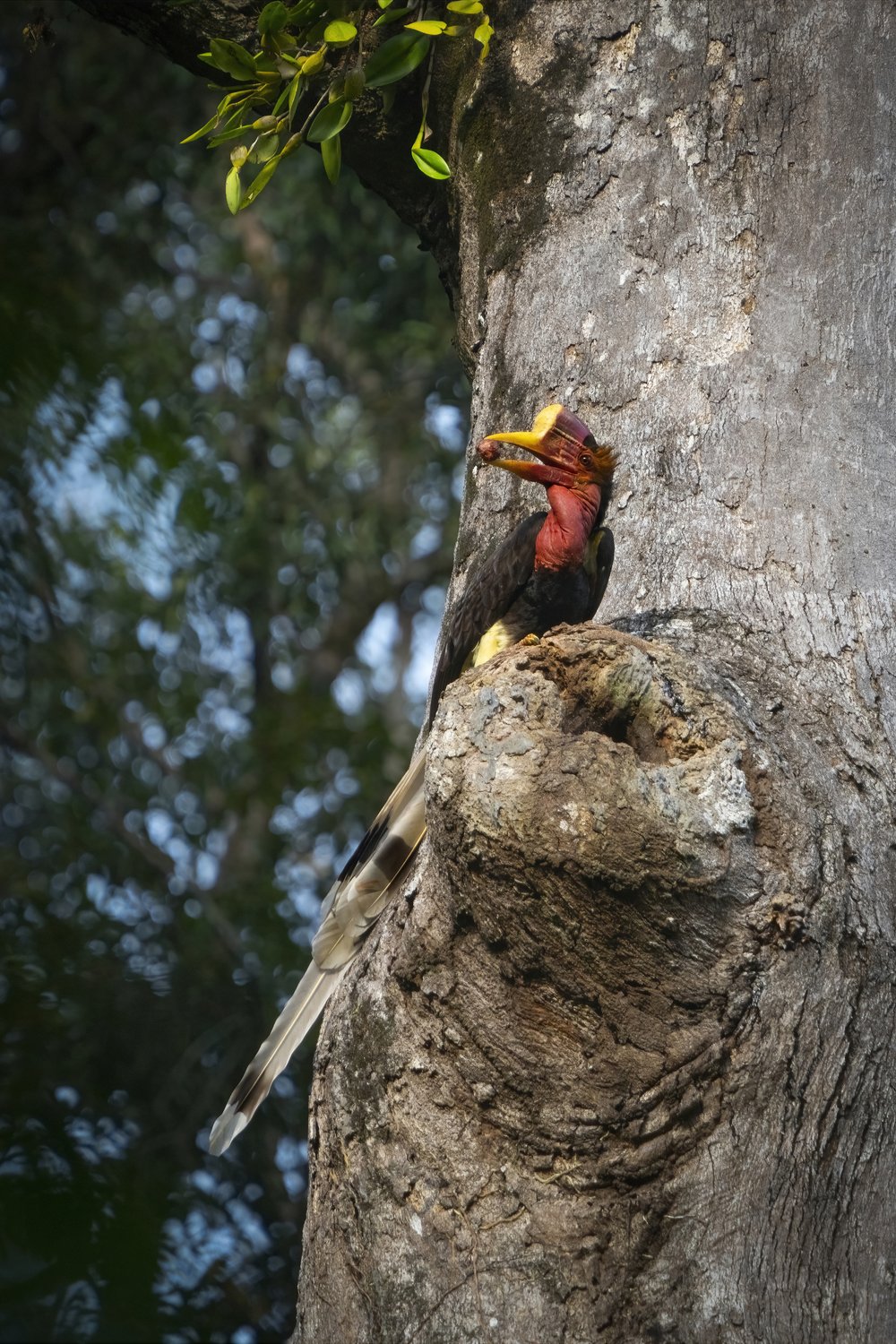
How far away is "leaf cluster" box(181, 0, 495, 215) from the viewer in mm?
2424

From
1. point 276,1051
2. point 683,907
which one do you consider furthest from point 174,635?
point 683,907

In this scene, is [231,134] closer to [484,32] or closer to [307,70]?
[307,70]

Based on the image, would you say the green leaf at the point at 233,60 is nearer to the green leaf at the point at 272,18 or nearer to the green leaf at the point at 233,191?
the green leaf at the point at 272,18

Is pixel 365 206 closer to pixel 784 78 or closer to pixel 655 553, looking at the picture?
pixel 784 78

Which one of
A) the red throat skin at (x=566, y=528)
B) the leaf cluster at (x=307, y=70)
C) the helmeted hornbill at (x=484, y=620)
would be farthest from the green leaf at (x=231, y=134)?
the red throat skin at (x=566, y=528)

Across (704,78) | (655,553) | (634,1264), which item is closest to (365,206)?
(704,78)

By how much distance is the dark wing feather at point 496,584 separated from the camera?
2.53 m

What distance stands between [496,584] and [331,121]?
3.14 ft

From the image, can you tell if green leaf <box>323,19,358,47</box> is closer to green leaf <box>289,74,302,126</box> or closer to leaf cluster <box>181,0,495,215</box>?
leaf cluster <box>181,0,495,215</box>

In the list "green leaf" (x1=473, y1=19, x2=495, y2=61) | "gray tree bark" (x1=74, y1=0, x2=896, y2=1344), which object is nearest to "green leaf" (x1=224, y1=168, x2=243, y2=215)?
"green leaf" (x1=473, y1=19, x2=495, y2=61)

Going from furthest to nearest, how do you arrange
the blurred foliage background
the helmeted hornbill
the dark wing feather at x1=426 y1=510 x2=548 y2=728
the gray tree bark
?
the blurred foliage background
the dark wing feather at x1=426 y1=510 x2=548 y2=728
the helmeted hornbill
the gray tree bark

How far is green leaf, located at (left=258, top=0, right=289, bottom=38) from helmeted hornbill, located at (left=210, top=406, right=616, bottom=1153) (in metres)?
0.87

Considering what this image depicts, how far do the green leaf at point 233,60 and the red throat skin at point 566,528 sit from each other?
3.41ft

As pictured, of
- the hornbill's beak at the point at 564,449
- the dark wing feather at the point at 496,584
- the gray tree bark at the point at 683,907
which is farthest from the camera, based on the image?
the dark wing feather at the point at 496,584
